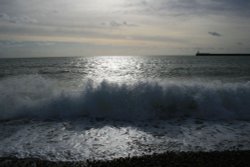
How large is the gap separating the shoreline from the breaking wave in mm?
3859

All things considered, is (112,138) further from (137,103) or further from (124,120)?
(137,103)

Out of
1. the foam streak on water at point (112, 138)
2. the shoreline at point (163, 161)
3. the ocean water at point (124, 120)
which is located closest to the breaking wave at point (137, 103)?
the ocean water at point (124, 120)

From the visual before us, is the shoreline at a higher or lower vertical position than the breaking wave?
lower

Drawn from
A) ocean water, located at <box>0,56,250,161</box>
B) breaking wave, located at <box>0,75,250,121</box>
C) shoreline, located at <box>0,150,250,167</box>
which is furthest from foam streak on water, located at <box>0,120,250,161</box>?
breaking wave, located at <box>0,75,250,121</box>

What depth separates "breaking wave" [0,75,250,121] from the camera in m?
9.94

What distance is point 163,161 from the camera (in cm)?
542

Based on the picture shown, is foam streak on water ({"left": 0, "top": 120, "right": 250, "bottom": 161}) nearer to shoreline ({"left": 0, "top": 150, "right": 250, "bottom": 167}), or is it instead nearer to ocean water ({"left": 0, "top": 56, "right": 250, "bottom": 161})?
ocean water ({"left": 0, "top": 56, "right": 250, "bottom": 161})

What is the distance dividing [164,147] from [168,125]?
2.16 meters

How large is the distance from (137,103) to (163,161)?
537 cm

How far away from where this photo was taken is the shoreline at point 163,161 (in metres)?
5.32

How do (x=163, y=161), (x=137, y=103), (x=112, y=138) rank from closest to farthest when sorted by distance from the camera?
(x=163, y=161) → (x=112, y=138) → (x=137, y=103)

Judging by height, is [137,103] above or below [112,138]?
above

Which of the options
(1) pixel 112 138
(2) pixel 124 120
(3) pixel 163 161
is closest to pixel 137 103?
(2) pixel 124 120

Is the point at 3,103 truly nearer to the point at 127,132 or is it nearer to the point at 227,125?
the point at 127,132
